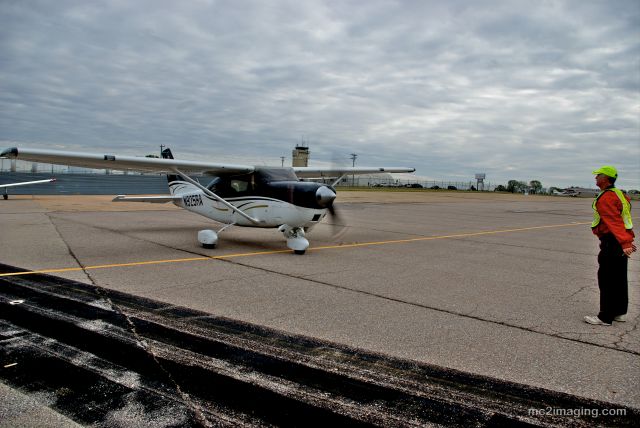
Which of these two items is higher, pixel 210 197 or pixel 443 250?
pixel 210 197

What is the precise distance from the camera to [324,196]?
9.45 meters

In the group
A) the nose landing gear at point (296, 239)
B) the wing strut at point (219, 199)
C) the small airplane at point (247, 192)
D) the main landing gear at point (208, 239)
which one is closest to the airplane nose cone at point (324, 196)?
the small airplane at point (247, 192)

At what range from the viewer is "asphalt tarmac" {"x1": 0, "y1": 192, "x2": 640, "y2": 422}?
416cm

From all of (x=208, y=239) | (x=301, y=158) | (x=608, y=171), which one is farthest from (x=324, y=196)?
(x=301, y=158)

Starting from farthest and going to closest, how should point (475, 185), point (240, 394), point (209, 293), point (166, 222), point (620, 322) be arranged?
point (475, 185) < point (166, 222) < point (209, 293) < point (620, 322) < point (240, 394)

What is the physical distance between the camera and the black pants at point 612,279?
5113 mm

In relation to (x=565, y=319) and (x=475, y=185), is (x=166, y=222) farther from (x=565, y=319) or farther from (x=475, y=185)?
(x=475, y=185)

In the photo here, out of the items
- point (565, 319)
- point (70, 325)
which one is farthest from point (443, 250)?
point (70, 325)

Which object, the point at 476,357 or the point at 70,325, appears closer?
the point at 476,357

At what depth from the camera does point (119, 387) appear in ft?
10.8

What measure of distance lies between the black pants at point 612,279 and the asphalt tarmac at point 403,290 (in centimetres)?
21

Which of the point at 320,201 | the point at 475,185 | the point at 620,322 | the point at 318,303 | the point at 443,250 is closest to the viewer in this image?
the point at 620,322

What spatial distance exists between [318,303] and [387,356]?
1.90 metres

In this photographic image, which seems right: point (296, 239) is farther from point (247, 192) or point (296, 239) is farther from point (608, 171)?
point (608, 171)
